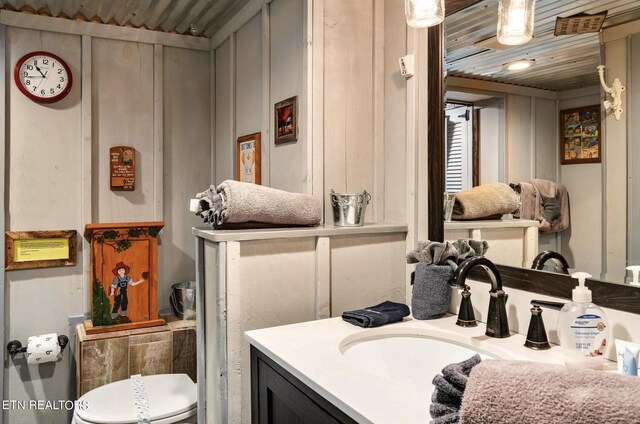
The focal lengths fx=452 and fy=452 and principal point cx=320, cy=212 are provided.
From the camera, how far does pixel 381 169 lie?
189cm

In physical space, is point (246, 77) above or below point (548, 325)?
above

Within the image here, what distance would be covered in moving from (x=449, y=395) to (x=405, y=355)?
22.4 inches

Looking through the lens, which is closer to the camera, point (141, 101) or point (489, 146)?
point (489, 146)

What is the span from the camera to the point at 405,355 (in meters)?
1.33

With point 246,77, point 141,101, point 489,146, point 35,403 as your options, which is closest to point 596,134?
point 489,146

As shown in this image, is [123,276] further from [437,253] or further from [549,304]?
[549,304]

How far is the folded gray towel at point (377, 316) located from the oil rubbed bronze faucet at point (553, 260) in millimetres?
418

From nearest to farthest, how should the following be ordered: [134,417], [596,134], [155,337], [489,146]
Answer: [596,134], [489,146], [134,417], [155,337]

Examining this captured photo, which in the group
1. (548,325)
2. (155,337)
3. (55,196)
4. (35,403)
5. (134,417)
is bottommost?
(35,403)

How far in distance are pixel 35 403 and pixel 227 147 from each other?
1.83 metres

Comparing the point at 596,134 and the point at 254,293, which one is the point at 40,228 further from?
the point at 596,134

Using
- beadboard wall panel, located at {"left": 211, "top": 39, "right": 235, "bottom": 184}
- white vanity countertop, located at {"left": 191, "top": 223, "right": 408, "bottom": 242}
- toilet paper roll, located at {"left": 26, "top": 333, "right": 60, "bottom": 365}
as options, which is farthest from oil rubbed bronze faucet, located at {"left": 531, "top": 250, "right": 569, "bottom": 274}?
toilet paper roll, located at {"left": 26, "top": 333, "right": 60, "bottom": 365}

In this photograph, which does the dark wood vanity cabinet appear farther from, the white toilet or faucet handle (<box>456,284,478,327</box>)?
the white toilet

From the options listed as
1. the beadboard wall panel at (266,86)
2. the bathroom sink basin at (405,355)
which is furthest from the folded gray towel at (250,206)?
the bathroom sink basin at (405,355)
